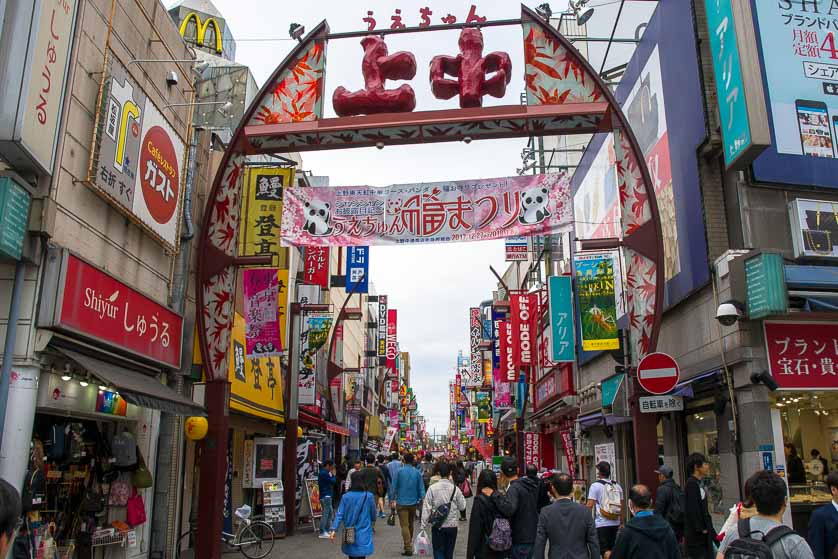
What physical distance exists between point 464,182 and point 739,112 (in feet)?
14.7

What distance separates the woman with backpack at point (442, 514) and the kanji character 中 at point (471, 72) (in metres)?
6.34

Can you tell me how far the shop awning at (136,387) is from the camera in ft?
28.9

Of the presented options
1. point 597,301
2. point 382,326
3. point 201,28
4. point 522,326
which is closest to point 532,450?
point 522,326

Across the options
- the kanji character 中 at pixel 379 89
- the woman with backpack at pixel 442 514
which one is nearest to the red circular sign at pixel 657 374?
the woman with backpack at pixel 442 514

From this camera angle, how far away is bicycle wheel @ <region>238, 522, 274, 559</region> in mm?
13023

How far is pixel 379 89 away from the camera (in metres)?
12.0

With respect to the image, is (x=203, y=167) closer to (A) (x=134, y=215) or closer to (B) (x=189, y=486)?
(A) (x=134, y=215)

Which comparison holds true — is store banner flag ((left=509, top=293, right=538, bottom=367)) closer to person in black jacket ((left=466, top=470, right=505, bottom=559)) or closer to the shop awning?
the shop awning

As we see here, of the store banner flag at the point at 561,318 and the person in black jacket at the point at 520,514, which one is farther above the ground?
the store banner flag at the point at 561,318

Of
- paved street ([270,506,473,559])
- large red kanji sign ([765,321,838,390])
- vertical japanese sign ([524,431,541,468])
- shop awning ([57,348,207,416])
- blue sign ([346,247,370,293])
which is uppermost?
blue sign ([346,247,370,293])

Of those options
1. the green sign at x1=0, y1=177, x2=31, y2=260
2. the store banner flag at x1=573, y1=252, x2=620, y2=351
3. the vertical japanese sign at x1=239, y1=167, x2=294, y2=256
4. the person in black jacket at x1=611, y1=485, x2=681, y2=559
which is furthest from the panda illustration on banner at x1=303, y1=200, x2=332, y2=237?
the store banner flag at x1=573, y1=252, x2=620, y2=351

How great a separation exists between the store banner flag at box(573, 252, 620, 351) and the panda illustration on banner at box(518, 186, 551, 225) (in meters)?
6.88

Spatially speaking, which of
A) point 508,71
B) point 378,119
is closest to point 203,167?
point 378,119

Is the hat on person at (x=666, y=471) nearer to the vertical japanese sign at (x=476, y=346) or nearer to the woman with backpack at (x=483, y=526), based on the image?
the woman with backpack at (x=483, y=526)
